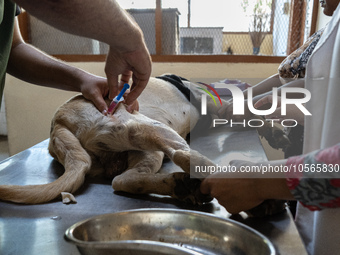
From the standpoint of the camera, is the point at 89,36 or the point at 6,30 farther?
the point at 6,30

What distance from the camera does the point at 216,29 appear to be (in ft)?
12.7

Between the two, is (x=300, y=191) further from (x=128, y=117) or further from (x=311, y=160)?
(x=128, y=117)

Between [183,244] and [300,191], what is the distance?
0.30 metres

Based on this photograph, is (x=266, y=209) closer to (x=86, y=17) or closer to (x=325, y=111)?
(x=325, y=111)

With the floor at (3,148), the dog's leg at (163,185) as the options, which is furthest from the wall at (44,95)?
the dog's leg at (163,185)

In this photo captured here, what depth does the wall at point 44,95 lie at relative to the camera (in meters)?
3.73

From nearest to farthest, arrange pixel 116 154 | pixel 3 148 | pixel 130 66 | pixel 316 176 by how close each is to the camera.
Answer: pixel 316 176
pixel 130 66
pixel 116 154
pixel 3 148

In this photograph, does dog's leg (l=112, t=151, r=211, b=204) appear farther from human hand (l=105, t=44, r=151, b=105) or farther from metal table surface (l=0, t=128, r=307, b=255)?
human hand (l=105, t=44, r=151, b=105)

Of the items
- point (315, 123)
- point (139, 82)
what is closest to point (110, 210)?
point (139, 82)

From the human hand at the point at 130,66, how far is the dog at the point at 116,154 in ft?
0.54

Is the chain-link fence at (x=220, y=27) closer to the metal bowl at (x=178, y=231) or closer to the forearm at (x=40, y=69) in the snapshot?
the forearm at (x=40, y=69)

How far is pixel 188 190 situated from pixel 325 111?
0.50 meters

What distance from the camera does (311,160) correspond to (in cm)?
79

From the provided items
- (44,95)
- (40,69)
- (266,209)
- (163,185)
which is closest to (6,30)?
(40,69)
